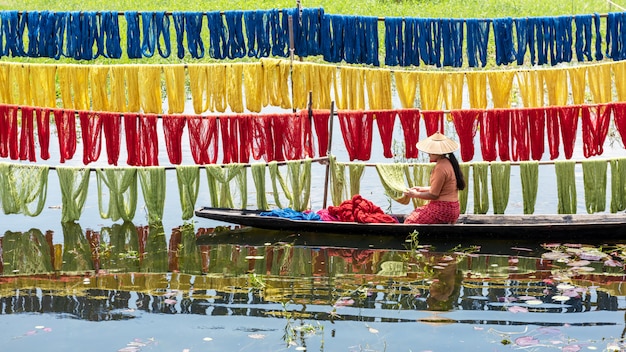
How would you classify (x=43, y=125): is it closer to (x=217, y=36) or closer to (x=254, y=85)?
(x=217, y=36)

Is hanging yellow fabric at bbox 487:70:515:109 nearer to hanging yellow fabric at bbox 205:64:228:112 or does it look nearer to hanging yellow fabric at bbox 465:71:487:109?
hanging yellow fabric at bbox 465:71:487:109

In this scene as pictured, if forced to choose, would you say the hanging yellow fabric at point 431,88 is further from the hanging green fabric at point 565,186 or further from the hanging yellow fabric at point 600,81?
the hanging yellow fabric at point 600,81

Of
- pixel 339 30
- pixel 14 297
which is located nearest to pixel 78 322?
pixel 14 297

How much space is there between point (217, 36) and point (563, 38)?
12.2ft

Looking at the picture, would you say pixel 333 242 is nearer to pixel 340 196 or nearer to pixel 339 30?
pixel 340 196

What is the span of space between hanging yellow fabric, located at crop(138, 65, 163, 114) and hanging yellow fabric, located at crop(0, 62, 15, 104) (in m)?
1.42

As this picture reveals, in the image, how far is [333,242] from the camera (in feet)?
36.8

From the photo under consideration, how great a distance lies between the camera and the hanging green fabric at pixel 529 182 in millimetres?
11438

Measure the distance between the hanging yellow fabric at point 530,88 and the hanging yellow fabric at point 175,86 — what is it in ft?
11.7

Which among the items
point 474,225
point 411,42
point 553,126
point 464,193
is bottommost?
point 474,225

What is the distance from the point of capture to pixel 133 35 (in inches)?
A: 464

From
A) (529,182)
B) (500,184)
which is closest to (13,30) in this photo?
(500,184)

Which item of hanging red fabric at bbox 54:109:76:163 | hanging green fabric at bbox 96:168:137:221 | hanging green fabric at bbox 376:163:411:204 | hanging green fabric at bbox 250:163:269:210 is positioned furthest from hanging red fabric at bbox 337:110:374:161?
hanging red fabric at bbox 54:109:76:163

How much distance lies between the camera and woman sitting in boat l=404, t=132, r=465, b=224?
10.8 meters
